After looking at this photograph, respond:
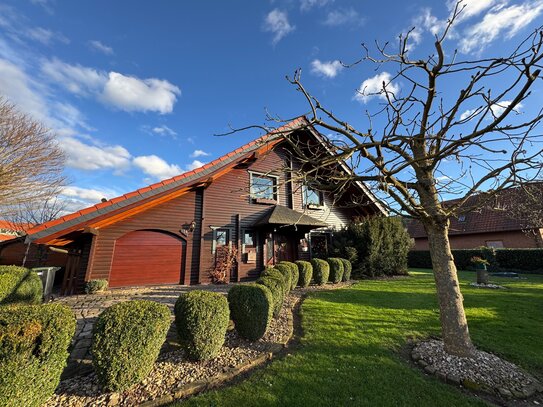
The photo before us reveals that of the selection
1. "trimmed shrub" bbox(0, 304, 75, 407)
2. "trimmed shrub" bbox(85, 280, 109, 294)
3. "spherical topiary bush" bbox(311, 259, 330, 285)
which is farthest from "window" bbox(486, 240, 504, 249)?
"trimmed shrub" bbox(0, 304, 75, 407)

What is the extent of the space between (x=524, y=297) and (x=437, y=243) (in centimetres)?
743

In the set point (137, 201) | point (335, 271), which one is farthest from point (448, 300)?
point (137, 201)

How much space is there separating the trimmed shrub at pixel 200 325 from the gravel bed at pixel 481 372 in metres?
3.14

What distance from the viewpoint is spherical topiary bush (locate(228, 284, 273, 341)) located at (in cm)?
425

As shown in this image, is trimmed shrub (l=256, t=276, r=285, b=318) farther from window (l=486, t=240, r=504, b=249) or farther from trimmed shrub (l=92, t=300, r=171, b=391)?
window (l=486, t=240, r=504, b=249)

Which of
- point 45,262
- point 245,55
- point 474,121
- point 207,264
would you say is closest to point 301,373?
point 474,121

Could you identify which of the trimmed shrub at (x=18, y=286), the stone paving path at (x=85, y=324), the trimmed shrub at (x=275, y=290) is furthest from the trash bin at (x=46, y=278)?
the trimmed shrub at (x=275, y=290)

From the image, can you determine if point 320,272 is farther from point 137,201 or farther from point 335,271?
point 137,201

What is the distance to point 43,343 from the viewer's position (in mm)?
2457

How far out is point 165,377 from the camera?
315 centimetres

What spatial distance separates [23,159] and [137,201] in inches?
442

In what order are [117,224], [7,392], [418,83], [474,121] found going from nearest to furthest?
[7,392]
[474,121]
[418,83]
[117,224]

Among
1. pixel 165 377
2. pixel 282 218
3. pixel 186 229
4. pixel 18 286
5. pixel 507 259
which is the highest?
pixel 282 218

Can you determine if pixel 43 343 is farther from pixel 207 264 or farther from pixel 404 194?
pixel 207 264
